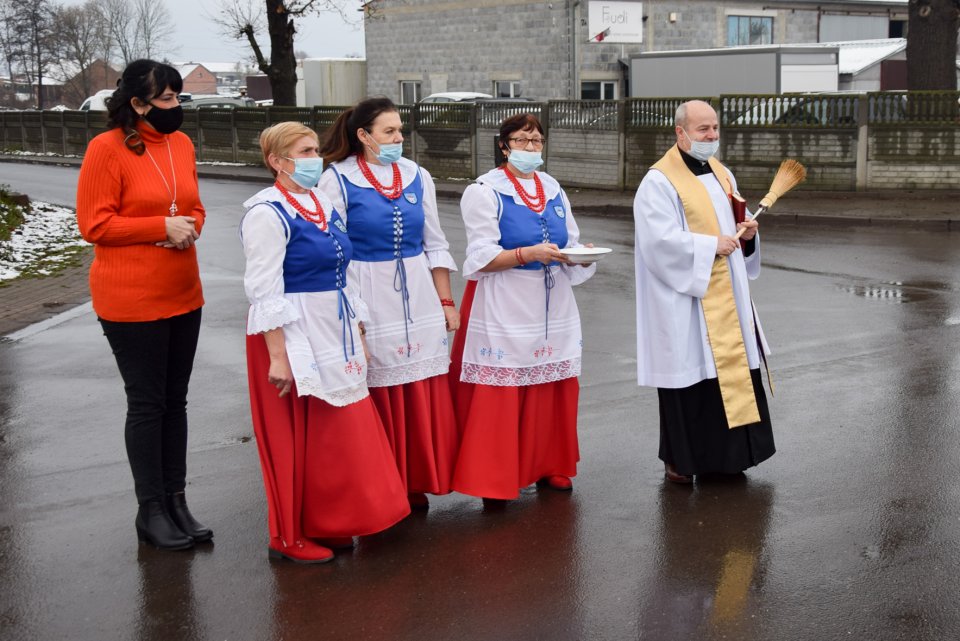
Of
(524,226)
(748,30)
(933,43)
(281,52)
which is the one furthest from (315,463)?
(748,30)

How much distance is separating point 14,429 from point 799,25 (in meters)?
40.5

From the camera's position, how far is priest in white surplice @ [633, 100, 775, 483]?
5973 mm

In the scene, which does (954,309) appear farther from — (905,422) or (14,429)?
(14,429)

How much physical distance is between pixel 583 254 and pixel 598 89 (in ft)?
114

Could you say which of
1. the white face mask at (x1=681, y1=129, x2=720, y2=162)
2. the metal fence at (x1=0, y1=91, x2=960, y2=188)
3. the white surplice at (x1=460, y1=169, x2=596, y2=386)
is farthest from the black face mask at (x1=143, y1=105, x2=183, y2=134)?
the metal fence at (x1=0, y1=91, x2=960, y2=188)

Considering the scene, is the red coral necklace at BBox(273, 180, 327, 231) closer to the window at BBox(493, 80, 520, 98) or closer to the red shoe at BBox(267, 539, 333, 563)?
the red shoe at BBox(267, 539, 333, 563)

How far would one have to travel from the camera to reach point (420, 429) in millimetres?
5664

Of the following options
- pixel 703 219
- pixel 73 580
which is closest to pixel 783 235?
pixel 703 219

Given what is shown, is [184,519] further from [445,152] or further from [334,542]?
[445,152]

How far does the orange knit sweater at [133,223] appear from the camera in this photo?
5.01 metres

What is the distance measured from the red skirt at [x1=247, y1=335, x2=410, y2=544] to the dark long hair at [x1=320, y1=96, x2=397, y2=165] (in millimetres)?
1010

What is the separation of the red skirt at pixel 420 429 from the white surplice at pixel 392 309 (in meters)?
0.07

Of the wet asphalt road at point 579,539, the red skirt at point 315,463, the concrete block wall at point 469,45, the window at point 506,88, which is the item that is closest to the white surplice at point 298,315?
the red skirt at point 315,463

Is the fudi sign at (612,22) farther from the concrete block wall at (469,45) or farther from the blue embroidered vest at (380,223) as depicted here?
the blue embroidered vest at (380,223)
